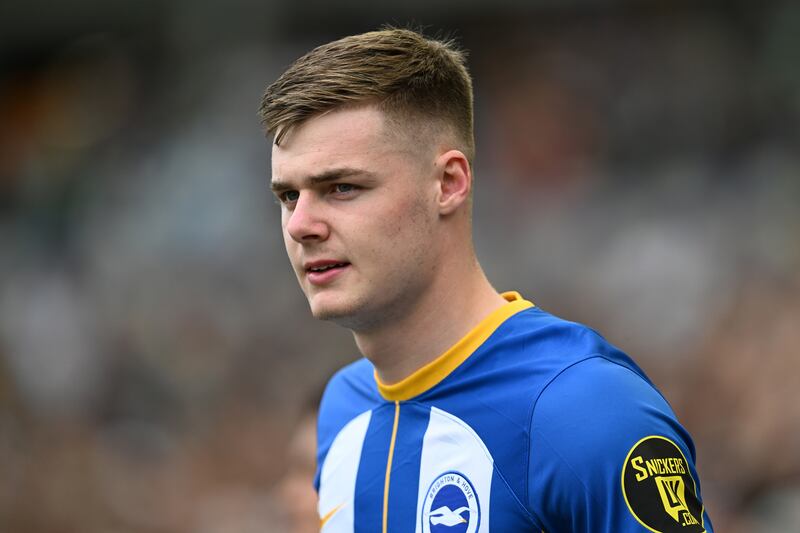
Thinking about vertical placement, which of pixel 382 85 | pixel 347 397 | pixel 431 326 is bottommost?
pixel 347 397

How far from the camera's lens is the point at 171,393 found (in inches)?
378

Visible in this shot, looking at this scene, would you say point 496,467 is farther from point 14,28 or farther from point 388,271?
point 14,28

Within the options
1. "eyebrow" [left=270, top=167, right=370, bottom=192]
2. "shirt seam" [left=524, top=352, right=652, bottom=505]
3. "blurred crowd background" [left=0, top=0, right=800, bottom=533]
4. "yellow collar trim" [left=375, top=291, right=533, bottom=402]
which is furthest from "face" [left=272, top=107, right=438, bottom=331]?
"blurred crowd background" [left=0, top=0, right=800, bottom=533]

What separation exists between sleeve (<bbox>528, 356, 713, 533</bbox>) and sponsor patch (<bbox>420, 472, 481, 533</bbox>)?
18cm

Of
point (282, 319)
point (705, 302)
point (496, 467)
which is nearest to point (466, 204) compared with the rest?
point (496, 467)

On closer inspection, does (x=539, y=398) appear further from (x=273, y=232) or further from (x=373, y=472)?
(x=273, y=232)

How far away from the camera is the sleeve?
7.56 feet

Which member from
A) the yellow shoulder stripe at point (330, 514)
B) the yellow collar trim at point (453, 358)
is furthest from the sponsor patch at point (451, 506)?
the yellow shoulder stripe at point (330, 514)

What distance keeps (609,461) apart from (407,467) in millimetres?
650

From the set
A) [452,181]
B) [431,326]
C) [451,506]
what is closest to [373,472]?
[451,506]

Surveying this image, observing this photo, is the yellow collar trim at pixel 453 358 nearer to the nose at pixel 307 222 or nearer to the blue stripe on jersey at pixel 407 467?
the blue stripe on jersey at pixel 407 467

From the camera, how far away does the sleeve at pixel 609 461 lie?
2.30 metres

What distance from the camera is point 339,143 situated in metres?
2.65

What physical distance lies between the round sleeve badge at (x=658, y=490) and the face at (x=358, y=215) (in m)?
0.74
